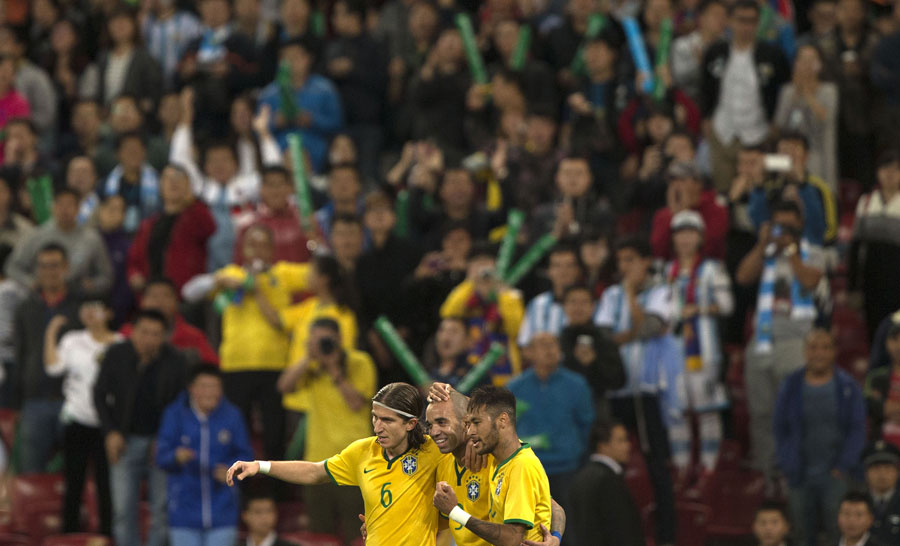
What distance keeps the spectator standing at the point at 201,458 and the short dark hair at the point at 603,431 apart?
252 cm

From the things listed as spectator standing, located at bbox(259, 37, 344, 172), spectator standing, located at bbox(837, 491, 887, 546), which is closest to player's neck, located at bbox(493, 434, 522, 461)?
spectator standing, located at bbox(837, 491, 887, 546)

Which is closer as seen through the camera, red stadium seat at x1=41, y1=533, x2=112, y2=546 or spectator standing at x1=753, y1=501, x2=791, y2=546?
spectator standing at x1=753, y1=501, x2=791, y2=546

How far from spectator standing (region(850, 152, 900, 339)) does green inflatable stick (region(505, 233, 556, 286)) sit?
2.54 metres

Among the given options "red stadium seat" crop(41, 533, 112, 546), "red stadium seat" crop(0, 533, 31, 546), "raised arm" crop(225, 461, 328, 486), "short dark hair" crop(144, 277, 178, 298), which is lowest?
"red stadium seat" crop(0, 533, 31, 546)

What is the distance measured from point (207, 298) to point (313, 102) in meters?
3.29

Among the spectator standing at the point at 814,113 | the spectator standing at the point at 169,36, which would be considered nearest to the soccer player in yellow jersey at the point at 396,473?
the spectator standing at the point at 814,113

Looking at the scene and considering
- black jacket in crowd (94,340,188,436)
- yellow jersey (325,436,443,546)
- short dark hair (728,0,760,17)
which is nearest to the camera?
yellow jersey (325,436,443,546)

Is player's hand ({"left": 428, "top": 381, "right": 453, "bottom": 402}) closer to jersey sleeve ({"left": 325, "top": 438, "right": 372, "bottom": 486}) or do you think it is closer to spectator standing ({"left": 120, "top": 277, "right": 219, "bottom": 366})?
jersey sleeve ({"left": 325, "top": 438, "right": 372, "bottom": 486})

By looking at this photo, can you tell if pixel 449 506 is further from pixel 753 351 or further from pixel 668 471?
pixel 753 351

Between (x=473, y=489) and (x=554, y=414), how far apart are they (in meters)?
3.68

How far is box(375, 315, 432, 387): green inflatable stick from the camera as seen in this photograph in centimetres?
1265

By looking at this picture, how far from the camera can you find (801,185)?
1342 cm

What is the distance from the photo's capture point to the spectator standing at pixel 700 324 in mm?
12664

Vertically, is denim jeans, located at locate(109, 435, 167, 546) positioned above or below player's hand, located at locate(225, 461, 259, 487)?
below
